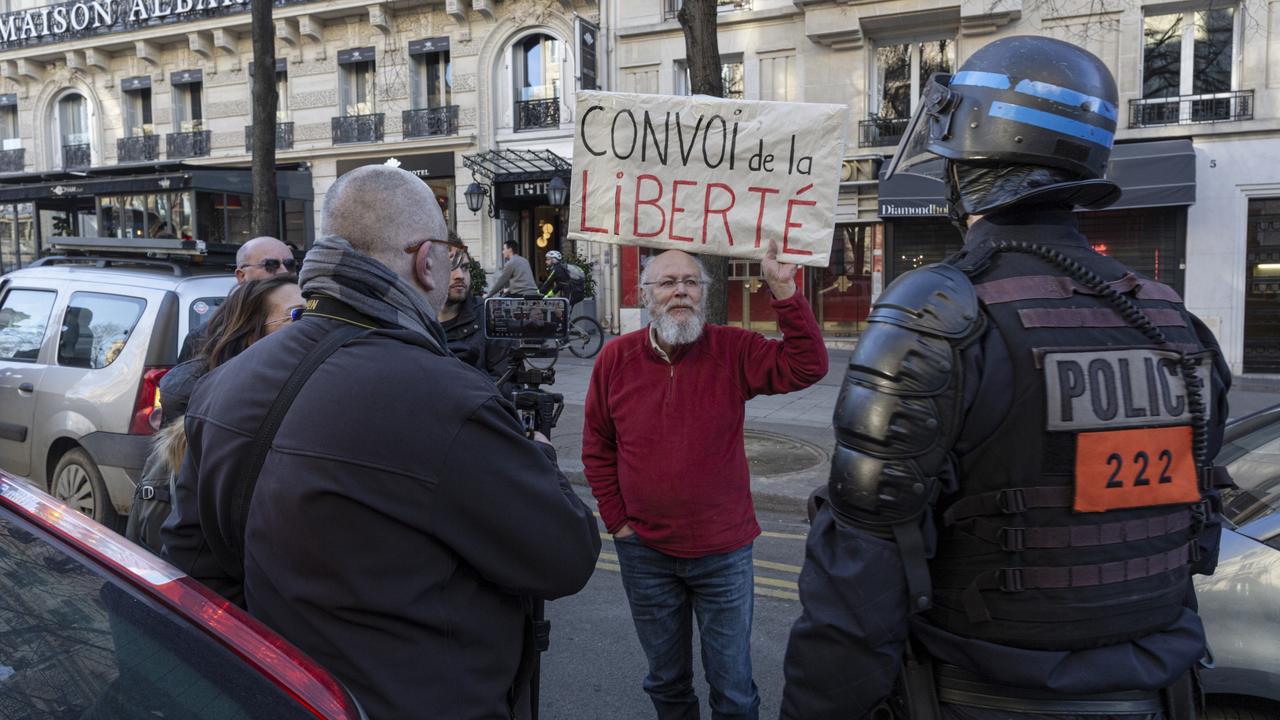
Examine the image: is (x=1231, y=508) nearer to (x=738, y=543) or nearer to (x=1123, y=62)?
(x=738, y=543)

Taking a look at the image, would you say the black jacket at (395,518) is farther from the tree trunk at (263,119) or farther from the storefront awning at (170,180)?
the storefront awning at (170,180)

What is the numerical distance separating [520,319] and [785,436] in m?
6.43

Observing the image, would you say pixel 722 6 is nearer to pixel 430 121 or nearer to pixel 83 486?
pixel 430 121

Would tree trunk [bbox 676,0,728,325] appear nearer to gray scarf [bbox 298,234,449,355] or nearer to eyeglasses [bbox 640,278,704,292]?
eyeglasses [bbox 640,278,704,292]

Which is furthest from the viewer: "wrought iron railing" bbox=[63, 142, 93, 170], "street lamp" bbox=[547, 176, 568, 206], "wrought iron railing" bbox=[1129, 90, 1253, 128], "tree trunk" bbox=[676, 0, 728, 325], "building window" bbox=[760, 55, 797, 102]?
"wrought iron railing" bbox=[63, 142, 93, 170]

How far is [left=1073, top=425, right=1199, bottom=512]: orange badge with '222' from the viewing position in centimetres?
157

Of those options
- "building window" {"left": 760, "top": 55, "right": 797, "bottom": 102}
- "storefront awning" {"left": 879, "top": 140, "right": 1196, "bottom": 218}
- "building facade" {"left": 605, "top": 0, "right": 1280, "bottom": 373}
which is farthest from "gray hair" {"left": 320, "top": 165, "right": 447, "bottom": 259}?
"building window" {"left": 760, "top": 55, "right": 797, "bottom": 102}

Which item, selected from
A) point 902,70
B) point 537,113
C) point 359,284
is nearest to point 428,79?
point 537,113

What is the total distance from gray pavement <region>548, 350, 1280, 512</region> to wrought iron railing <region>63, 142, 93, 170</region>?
19866mm

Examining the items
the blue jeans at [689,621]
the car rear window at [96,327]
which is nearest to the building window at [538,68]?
the car rear window at [96,327]

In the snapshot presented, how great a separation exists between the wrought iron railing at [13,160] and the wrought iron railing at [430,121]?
45.7 ft

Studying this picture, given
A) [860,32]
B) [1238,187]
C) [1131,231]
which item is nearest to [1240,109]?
[1238,187]

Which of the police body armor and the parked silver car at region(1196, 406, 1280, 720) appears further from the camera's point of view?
the parked silver car at region(1196, 406, 1280, 720)

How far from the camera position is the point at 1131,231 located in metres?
15.0
